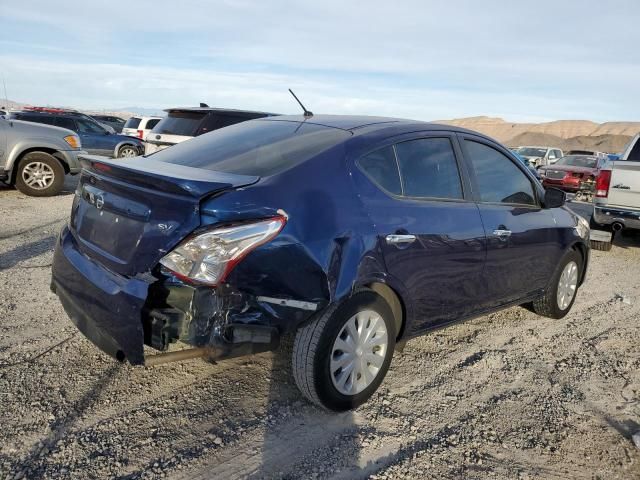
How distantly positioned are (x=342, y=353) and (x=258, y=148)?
4.42ft

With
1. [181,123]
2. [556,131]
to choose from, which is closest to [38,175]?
[181,123]

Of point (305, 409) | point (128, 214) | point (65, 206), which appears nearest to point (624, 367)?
point (305, 409)

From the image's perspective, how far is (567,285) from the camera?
16.5 feet

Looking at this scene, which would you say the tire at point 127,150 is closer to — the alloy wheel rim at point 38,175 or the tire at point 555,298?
the alloy wheel rim at point 38,175

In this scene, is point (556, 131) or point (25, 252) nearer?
point (25, 252)

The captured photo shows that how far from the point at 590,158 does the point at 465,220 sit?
17671 mm

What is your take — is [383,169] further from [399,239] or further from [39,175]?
[39,175]

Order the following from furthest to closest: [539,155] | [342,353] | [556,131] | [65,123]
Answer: [556,131] < [539,155] < [65,123] < [342,353]

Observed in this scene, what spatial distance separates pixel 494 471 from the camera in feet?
8.88

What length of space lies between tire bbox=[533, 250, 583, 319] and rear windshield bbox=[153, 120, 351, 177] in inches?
101

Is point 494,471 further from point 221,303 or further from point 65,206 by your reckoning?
point 65,206

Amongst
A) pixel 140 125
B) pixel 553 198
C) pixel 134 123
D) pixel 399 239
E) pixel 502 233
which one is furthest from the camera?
pixel 134 123

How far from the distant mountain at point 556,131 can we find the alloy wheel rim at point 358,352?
66.8 m

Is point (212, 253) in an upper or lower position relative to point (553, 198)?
lower
